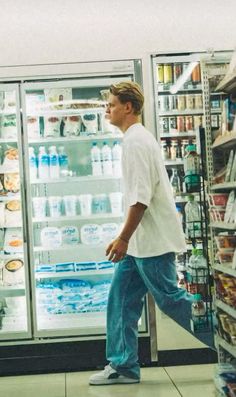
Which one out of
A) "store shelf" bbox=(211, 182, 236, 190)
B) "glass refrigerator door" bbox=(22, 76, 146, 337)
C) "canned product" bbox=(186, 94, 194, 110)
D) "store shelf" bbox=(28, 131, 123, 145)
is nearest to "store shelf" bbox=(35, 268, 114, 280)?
"glass refrigerator door" bbox=(22, 76, 146, 337)

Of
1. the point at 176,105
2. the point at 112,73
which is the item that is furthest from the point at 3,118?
the point at 176,105

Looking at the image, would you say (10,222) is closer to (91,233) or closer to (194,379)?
(91,233)

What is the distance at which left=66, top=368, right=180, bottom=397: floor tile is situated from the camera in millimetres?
3457

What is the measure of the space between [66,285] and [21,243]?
0.49 meters

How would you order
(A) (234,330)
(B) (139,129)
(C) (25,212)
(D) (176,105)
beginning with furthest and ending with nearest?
1. (D) (176,105)
2. (C) (25,212)
3. (B) (139,129)
4. (A) (234,330)

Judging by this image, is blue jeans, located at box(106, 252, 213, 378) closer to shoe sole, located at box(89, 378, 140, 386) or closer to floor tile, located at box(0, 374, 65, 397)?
shoe sole, located at box(89, 378, 140, 386)

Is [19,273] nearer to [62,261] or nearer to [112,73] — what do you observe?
[62,261]

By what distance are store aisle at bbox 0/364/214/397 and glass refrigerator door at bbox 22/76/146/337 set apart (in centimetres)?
42

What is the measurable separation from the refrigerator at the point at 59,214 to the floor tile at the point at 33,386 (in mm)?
110

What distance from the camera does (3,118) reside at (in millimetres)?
4422

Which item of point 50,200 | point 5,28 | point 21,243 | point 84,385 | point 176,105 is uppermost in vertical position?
point 5,28

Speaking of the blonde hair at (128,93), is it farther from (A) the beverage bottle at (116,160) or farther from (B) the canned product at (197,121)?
(B) the canned product at (197,121)

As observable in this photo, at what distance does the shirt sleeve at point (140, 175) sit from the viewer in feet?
11.0

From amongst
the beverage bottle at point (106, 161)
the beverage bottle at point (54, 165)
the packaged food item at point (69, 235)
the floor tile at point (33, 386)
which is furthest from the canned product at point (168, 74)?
the floor tile at point (33, 386)
